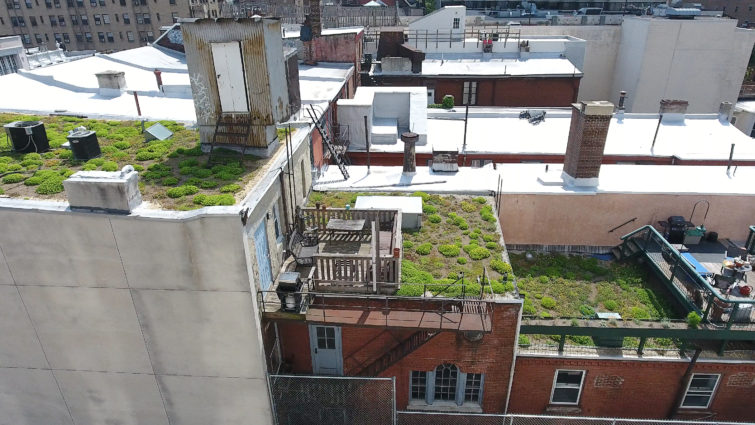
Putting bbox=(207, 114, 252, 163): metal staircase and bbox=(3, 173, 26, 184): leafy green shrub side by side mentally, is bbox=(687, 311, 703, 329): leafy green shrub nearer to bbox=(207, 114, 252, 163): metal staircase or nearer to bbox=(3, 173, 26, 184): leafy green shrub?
bbox=(207, 114, 252, 163): metal staircase

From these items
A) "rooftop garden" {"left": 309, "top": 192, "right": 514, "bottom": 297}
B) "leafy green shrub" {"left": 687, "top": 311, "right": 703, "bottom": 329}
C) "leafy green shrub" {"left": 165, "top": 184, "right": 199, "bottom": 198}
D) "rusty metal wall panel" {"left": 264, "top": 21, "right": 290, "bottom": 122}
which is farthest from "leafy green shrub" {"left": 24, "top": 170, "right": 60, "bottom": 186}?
"leafy green shrub" {"left": 687, "top": 311, "right": 703, "bottom": 329}

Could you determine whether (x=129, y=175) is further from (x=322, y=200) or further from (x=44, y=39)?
(x=44, y=39)

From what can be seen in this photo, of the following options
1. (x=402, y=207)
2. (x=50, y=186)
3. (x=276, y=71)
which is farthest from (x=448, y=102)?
(x=50, y=186)

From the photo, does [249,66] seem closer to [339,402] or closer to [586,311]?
[339,402]

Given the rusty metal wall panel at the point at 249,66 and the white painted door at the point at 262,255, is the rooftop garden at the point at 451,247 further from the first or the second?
the rusty metal wall panel at the point at 249,66

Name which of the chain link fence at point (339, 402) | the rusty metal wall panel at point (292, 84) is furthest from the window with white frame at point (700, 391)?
the rusty metal wall panel at point (292, 84)

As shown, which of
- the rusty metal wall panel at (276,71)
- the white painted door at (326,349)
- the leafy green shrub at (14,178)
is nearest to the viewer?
the leafy green shrub at (14,178)

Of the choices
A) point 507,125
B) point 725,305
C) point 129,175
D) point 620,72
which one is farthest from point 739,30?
point 129,175
